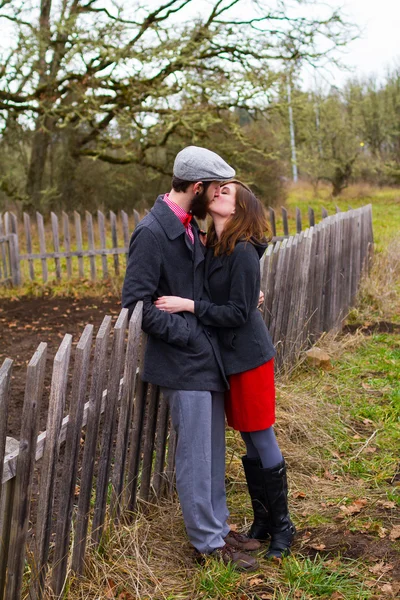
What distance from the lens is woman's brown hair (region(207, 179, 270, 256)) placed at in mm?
3039

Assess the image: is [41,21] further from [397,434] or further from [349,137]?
[349,137]

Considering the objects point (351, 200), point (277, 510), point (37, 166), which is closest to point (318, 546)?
point (277, 510)

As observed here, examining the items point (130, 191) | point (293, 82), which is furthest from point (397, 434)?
point (130, 191)

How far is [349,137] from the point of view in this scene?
29.6 metres

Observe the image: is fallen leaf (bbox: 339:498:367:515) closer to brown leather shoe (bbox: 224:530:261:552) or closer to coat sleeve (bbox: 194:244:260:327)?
brown leather shoe (bbox: 224:530:261:552)

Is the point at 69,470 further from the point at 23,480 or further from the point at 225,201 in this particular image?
the point at 225,201

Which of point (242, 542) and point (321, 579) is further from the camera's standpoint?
point (242, 542)

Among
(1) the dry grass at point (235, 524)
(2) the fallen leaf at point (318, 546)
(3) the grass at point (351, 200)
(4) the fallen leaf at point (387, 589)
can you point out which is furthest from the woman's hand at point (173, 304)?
(3) the grass at point (351, 200)

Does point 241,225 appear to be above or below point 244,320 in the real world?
above

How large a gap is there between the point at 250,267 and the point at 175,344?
479 millimetres

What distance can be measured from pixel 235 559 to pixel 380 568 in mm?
667

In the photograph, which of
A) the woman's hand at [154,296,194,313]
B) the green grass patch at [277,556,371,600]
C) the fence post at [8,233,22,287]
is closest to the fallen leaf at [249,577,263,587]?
the green grass patch at [277,556,371,600]

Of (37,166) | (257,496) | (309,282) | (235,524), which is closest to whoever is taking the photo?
(257,496)

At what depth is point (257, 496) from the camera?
331cm
